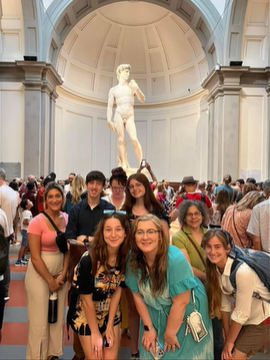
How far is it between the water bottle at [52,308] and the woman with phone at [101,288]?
372mm

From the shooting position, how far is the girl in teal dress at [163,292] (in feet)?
6.40

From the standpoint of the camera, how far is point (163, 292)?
1969 millimetres

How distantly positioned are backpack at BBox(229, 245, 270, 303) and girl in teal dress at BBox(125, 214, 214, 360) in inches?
10.4

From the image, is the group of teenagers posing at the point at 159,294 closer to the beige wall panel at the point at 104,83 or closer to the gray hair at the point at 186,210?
the gray hair at the point at 186,210

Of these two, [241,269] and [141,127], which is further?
[141,127]

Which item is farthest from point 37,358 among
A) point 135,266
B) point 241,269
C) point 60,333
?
point 241,269

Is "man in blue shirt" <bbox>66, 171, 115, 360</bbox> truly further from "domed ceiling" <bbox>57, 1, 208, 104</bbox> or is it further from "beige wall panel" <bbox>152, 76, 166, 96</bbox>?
"beige wall panel" <bbox>152, 76, 166, 96</bbox>

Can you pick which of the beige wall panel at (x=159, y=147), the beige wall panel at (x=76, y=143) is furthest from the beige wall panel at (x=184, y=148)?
the beige wall panel at (x=76, y=143)

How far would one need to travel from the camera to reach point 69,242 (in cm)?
248

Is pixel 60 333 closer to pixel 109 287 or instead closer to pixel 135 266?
pixel 109 287

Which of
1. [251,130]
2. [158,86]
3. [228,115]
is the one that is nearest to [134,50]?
[158,86]

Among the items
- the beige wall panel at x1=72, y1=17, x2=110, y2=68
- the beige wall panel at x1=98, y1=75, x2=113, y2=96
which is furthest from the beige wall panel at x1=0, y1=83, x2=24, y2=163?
the beige wall panel at x1=98, y1=75, x2=113, y2=96

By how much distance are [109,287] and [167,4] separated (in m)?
13.1

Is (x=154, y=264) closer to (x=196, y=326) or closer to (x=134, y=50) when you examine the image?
(x=196, y=326)
